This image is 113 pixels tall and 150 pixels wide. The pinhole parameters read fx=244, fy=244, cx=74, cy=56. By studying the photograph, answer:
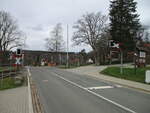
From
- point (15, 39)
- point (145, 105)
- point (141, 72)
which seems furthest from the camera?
point (15, 39)

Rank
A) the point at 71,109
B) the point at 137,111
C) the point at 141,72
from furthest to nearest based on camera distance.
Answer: the point at 141,72 → the point at 71,109 → the point at 137,111

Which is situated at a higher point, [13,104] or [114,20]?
[114,20]

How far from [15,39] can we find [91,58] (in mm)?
27724

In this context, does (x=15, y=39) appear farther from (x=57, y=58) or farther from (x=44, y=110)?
(x=44, y=110)

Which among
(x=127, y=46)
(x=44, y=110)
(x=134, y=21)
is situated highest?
(x=134, y=21)

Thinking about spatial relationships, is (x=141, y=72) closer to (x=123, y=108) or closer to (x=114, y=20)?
(x=123, y=108)

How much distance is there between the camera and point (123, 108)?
→ 1038 centimetres

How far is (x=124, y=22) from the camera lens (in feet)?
180

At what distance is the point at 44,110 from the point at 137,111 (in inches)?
151

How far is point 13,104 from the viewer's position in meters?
11.5

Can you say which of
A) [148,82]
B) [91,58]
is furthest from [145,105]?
[91,58]

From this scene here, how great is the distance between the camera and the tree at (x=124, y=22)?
175 ft

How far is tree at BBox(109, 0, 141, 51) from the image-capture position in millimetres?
53469

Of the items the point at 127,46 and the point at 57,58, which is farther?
the point at 57,58
